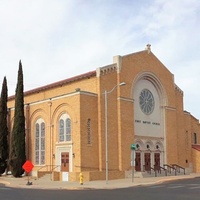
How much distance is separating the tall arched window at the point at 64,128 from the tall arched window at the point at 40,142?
3255mm

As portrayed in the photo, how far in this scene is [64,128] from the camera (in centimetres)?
3938

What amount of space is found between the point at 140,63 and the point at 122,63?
361cm

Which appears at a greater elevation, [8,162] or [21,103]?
[21,103]

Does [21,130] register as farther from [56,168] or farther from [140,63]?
[140,63]

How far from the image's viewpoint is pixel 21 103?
4188cm

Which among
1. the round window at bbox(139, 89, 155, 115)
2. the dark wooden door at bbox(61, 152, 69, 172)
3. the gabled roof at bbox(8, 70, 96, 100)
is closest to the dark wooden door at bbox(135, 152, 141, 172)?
the round window at bbox(139, 89, 155, 115)

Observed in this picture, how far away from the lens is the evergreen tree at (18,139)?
131ft

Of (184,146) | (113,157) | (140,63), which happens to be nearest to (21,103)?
(113,157)

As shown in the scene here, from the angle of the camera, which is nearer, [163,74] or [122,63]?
[122,63]

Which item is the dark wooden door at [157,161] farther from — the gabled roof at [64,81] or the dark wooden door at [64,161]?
the gabled roof at [64,81]

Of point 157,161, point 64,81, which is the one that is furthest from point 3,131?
point 157,161

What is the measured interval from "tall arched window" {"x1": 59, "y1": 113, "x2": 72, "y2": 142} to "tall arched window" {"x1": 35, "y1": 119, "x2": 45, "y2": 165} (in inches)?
128

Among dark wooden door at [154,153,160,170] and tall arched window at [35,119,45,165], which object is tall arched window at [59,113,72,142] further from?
dark wooden door at [154,153,160,170]

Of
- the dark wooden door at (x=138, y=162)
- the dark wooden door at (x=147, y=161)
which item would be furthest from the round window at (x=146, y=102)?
the dark wooden door at (x=138, y=162)
